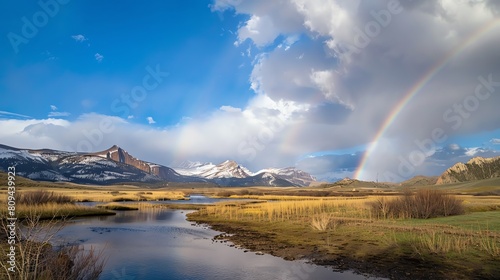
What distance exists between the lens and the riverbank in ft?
63.8

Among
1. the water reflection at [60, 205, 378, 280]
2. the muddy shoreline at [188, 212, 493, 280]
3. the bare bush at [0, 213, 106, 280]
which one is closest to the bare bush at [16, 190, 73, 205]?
the water reflection at [60, 205, 378, 280]

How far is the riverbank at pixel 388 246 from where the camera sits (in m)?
19.5

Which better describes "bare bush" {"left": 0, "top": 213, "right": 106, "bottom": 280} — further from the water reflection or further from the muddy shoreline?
the muddy shoreline

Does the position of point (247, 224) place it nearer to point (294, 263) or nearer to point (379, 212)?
point (379, 212)

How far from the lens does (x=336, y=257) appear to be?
77.5 feet

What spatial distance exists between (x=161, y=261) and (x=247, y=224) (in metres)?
21.2

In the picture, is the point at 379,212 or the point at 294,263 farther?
the point at 379,212

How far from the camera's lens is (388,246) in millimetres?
25172

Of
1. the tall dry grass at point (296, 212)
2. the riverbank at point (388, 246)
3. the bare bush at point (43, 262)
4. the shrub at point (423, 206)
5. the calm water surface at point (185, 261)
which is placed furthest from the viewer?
the tall dry grass at point (296, 212)

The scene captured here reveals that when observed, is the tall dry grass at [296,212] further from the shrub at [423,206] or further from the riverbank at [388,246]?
the riverbank at [388,246]

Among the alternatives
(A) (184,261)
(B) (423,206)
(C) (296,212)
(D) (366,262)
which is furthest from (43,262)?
(C) (296,212)

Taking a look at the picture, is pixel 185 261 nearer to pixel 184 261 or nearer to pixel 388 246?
pixel 184 261

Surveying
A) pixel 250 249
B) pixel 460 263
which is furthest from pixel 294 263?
pixel 460 263

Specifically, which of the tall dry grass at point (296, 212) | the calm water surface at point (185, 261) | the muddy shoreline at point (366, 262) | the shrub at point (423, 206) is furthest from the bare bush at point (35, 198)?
the shrub at point (423, 206)
